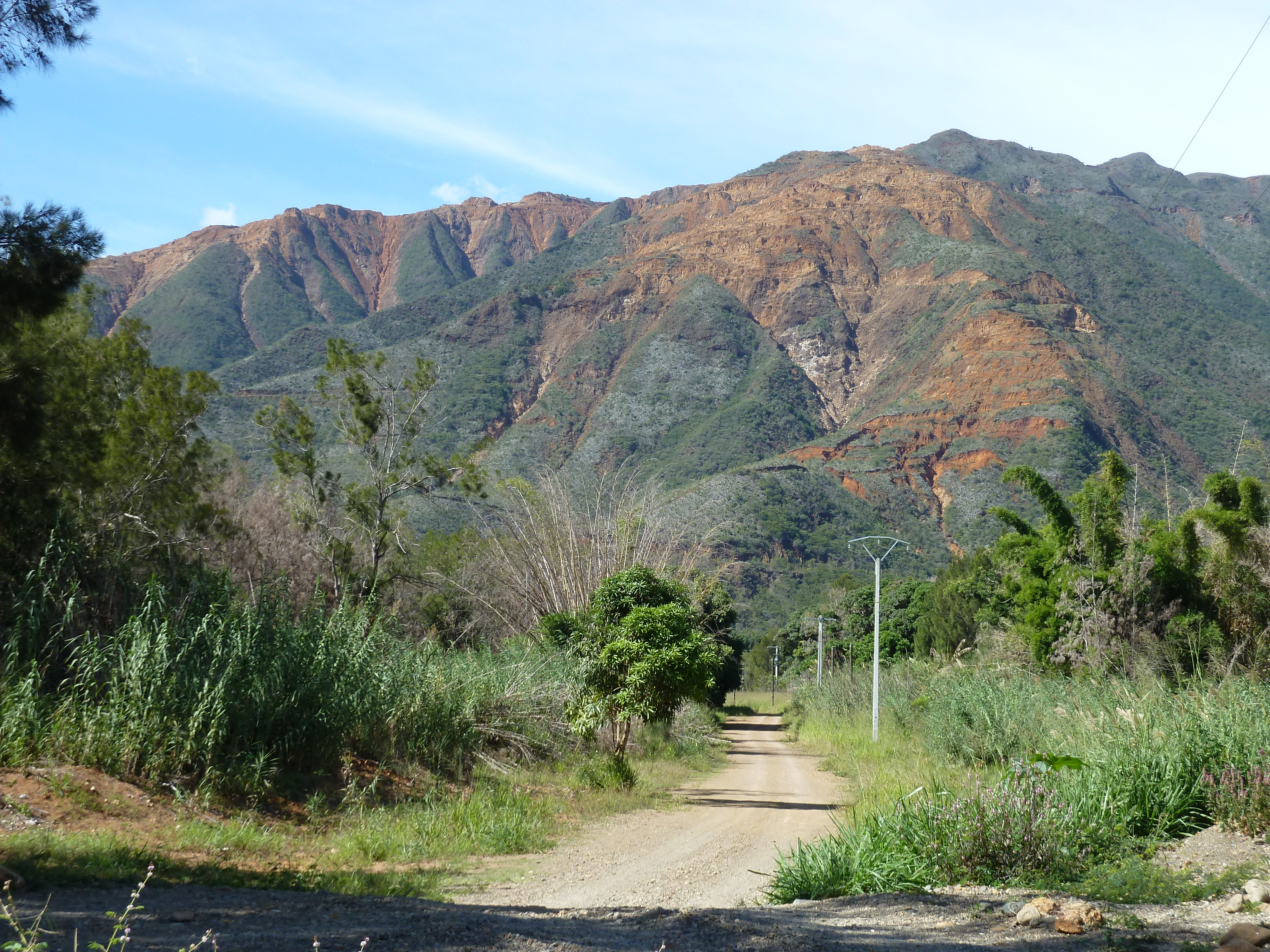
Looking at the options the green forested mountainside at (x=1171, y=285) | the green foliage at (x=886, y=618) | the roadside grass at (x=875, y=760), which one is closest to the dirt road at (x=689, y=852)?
the roadside grass at (x=875, y=760)

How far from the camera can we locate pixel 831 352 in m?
131

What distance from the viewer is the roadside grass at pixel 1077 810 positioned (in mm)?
7145

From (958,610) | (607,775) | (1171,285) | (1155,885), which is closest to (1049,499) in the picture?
(607,775)

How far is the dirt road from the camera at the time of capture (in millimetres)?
7426

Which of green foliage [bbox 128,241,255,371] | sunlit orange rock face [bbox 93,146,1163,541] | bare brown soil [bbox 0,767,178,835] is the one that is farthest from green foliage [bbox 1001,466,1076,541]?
green foliage [bbox 128,241,255,371]

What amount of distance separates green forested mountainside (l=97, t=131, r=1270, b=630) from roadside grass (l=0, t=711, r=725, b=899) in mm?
40398

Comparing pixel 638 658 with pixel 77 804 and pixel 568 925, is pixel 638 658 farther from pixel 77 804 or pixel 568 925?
pixel 568 925

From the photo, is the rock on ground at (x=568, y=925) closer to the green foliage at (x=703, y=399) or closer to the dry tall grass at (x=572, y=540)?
the dry tall grass at (x=572, y=540)

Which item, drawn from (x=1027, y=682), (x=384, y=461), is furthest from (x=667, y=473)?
(x=1027, y=682)

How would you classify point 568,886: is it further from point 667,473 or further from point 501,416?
point 501,416

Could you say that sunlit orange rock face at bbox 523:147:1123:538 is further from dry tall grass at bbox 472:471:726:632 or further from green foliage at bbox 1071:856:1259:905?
green foliage at bbox 1071:856:1259:905

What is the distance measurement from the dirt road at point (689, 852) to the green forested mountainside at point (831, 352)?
122 ft

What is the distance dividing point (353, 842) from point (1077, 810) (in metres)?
6.50

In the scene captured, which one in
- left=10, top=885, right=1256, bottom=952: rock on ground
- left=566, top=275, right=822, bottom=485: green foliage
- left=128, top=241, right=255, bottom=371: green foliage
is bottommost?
left=10, top=885, right=1256, bottom=952: rock on ground
